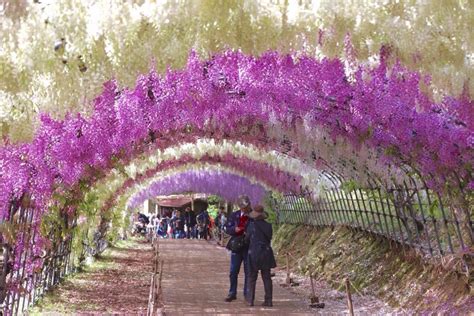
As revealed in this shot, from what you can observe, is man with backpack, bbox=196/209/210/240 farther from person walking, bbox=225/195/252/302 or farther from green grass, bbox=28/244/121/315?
person walking, bbox=225/195/252/302

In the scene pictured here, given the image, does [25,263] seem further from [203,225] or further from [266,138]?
[203,225]

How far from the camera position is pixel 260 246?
30.2ft

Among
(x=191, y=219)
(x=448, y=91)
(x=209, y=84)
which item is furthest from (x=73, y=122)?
(x=191, y=219)

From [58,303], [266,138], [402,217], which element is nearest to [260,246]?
[402,217]

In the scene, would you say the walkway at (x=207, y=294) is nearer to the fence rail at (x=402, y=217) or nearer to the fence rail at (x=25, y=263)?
the fence rail at (x=25, y=263)

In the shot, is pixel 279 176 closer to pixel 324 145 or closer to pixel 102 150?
pixel 324 145

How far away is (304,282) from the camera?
13.1 m

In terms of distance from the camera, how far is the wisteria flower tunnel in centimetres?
771

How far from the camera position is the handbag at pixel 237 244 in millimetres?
9633

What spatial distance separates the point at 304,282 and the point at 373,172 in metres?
2.33

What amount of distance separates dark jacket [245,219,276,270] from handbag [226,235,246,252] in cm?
37

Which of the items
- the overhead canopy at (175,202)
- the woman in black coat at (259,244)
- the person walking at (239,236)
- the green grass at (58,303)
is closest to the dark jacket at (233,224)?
the person walking at (239,236)

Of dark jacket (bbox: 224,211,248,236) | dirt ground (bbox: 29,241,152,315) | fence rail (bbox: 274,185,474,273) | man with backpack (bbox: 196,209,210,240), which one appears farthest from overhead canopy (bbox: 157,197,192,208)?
dark jacket (bbox: 224,211,248,236)

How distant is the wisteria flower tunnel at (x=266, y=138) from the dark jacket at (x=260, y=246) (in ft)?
5.28
